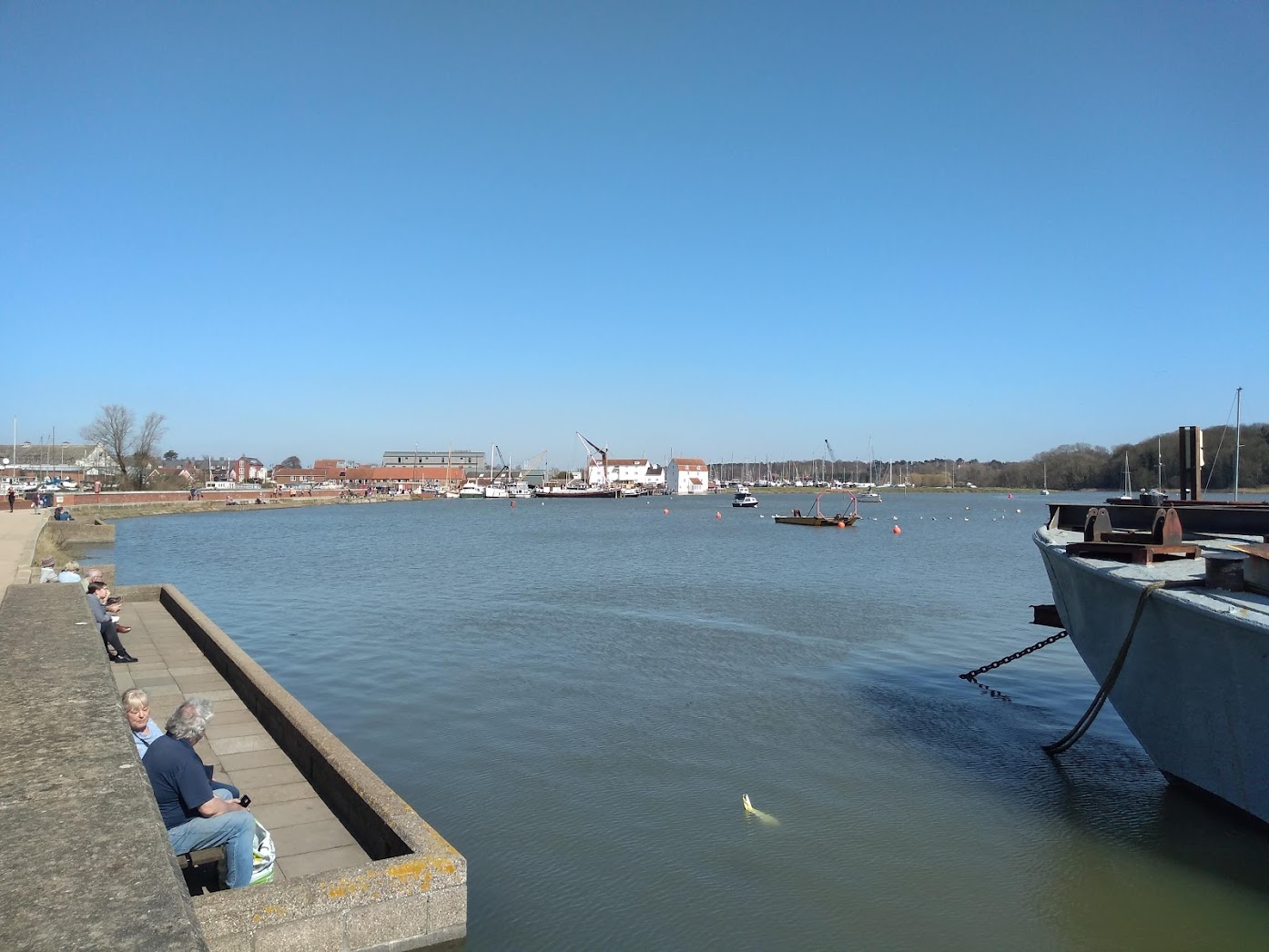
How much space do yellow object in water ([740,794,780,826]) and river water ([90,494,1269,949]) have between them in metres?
0.09

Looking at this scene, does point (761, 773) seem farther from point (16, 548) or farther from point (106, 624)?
point (16, 548)

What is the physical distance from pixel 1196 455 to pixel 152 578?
115 feet

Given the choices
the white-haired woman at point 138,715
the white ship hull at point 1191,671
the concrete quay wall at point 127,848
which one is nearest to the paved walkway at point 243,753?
the concrete quay wall at point 127,848

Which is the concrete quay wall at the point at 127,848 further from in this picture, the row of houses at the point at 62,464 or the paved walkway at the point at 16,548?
the row of houses at the point at 62,464

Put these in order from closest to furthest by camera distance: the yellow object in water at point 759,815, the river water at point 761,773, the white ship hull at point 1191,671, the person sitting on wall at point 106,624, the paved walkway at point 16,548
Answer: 1. the white ship hull at point 1191,671
2. the river water at point 761,773
3. the yellow object in water at point 759,815
4. the person sitting on wall at point 106,624
5. the paved walkway at point 16,548

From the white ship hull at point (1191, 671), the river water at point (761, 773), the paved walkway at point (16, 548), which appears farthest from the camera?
the paved walkway at point (16, 548)

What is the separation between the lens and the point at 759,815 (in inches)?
397

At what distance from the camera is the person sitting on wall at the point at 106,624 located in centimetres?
1221

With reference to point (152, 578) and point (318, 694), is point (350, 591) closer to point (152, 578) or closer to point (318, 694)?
point (152, 578)

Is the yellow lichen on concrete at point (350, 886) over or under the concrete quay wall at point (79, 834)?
under

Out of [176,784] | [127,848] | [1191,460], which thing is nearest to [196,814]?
[176,784]

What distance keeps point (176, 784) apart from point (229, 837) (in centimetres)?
48

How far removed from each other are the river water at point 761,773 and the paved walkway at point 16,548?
4.78 meters

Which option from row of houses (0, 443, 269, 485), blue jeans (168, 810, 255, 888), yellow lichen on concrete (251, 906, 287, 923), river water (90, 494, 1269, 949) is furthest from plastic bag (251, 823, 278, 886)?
row of houses (0, 443, 269, 485)
